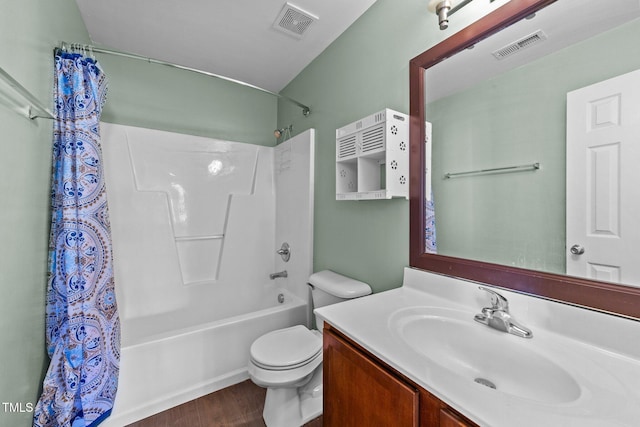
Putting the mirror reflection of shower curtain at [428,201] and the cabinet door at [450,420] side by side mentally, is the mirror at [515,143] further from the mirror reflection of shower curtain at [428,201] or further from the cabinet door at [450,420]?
the cabinet door at [450,420]

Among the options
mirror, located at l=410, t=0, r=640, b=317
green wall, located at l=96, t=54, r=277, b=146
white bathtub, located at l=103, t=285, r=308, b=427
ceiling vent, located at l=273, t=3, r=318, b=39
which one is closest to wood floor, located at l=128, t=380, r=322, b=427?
white bathtub, located at l=103, t=285, r=308, b=427

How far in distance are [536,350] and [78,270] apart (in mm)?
1879

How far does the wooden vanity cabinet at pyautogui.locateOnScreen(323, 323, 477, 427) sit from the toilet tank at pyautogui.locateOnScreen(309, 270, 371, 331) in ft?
1.60

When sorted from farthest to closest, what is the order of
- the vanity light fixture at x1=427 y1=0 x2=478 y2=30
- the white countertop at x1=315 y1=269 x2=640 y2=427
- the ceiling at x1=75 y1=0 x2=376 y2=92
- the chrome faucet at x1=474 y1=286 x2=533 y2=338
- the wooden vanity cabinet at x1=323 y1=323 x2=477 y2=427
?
the ceiling at x1=75 y1=0 x2=376 y2=92 → the vanity light fixture at x1=427 y1=0 x2=478 y2=30 → the chrome faucet at x1=474 y1=286 x2=533 y2=338 → the wooden vanity cabinet at x1=323 y1=323 x2=477 y2=427 → the white countertop at x1=315 y1=269 x2=640 y2=427

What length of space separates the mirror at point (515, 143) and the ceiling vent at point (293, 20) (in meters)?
0.84

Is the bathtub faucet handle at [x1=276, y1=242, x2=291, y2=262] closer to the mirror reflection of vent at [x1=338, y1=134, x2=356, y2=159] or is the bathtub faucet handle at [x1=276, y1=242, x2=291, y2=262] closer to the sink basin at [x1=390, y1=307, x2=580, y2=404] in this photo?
the mirror reflection of vent at [x1=338, y1=134, x2=356, y2=159]

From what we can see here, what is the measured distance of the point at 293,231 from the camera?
7.29ft

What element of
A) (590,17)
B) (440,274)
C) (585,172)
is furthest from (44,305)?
(590,17)

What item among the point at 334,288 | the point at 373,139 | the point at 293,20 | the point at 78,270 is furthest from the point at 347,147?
the point at 78,270

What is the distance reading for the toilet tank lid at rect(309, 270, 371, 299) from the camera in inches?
55.2

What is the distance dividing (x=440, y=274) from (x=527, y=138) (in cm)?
61

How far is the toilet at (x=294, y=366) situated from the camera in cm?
126

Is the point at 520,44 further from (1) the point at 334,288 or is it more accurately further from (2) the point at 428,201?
(1) the point at 334,288

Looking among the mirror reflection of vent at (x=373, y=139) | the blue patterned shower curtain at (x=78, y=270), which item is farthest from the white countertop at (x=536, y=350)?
the blue patterned shower curtain at (x=78, y=270)
